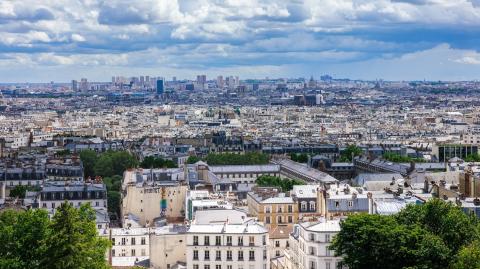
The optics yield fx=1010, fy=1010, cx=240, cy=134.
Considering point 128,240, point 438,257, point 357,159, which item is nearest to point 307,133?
point 357,159

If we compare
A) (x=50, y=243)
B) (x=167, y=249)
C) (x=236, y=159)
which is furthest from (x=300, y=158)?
(x=50, y=243)

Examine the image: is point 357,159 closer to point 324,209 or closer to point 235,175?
point 235,175

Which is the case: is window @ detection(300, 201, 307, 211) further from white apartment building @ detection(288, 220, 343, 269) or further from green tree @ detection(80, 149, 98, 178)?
green tree @ detection(80, 149, 98, 178)

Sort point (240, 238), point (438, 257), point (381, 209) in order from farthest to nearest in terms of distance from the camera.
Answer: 1. point (381, 209)
2. point (240, 238)
3. point (438, 257)

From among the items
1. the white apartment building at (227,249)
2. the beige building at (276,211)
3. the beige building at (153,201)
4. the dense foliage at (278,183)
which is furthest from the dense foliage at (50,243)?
the dense foliage at (278,183)

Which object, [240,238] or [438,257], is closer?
[438,257]

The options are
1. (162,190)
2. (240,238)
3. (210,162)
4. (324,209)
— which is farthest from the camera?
(210,162)
